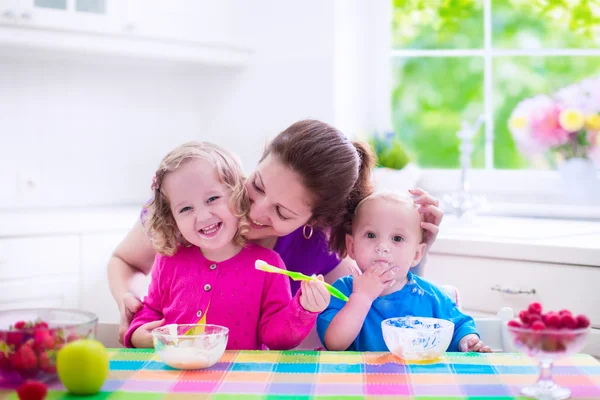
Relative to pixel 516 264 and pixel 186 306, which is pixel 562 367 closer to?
pixel 186 306

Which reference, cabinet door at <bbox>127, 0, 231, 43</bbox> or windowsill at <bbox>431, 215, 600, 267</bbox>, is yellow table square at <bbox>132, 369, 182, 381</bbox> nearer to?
windowsill at <bbox>431, 215, 600, 267</bbox>

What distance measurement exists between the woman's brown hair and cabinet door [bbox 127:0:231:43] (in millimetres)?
1434

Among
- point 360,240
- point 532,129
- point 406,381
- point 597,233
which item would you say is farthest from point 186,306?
point 532,129

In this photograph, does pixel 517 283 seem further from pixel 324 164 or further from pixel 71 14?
pixel 71 14

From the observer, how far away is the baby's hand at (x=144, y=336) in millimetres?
1519

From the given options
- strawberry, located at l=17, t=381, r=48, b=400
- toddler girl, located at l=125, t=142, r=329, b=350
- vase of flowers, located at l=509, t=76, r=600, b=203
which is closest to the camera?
strawberry, located at l=17, t=381, r=48, b=400

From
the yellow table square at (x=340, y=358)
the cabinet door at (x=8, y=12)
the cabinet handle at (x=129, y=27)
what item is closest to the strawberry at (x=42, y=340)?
the yellow table square at (x=340, y=358)

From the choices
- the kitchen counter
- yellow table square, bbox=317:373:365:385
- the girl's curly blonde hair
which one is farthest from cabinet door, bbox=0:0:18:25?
yellow table square, bbox=317:373:365:385

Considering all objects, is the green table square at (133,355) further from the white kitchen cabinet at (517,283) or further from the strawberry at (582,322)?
the white kitchen cabinet at (517,283)

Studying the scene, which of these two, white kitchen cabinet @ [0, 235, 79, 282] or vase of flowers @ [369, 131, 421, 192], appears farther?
vase of flowers @ [369, 131, 421, 192]

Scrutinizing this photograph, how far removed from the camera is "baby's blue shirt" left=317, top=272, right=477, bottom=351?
5.11 ft

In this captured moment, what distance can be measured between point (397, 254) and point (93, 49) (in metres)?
1.73

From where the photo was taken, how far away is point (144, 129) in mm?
3426

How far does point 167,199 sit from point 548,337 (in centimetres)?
89
